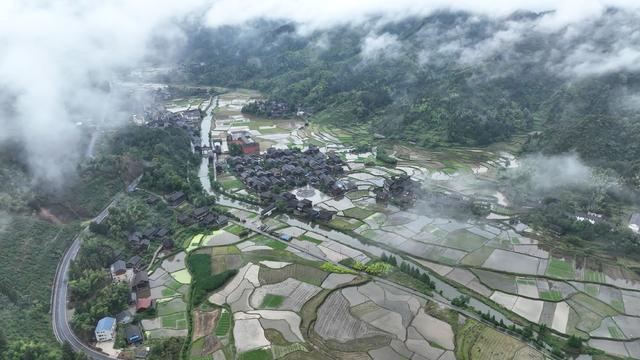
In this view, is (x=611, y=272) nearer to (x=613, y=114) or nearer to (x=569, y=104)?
(x=613, y=114)

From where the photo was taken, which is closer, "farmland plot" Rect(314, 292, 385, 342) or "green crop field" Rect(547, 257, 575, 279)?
"farmland plot" Rect(314, 292, 385, 342)

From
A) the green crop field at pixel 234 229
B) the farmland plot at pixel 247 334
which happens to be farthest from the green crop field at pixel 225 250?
the farmland plot at pixel 247 334

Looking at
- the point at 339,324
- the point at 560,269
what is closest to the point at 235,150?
the point at 339,324

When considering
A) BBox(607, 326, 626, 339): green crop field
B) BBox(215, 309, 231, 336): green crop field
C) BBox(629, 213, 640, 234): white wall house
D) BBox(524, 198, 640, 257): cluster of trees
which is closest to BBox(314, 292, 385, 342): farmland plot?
BBox(215, 309, 231, 336): green crop field

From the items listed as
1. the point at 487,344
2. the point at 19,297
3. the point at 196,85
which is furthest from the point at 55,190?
the point at 196,85

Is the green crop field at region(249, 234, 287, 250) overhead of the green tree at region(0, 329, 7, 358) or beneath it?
beneath

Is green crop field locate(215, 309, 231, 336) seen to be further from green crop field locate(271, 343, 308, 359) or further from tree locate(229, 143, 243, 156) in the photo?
tree locate(229, 143, 243, 156)

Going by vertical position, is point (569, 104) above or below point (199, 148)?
above
